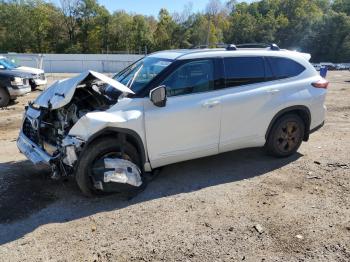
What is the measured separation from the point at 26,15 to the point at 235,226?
75676mm

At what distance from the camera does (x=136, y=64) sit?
6.13 m

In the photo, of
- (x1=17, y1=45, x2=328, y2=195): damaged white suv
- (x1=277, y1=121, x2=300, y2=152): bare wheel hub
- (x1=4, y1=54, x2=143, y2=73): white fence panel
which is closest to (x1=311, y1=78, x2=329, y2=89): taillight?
(x1=17, y1=45, x2=328, y2=195): damaged white suv

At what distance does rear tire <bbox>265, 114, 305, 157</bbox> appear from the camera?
6.25 meters

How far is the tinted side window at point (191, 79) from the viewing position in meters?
5.24

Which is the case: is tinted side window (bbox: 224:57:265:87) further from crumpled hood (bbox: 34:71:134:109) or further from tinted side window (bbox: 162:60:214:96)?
crumpled hood (bbox: 34:71:134:109)

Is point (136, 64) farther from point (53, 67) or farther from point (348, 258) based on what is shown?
point (53, 67)

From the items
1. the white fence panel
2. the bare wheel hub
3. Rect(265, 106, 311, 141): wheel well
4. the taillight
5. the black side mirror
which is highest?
the black side mirror

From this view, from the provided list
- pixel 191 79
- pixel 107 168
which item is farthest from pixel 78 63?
pixel 107 168

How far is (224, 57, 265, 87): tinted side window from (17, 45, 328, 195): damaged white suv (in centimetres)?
2

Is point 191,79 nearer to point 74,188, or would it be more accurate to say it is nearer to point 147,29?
point 74,188

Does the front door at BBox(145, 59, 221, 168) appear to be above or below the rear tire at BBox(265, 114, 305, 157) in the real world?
above

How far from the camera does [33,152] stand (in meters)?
5.15

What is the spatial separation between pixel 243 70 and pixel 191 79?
962 mm

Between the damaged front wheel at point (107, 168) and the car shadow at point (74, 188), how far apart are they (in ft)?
0.75
